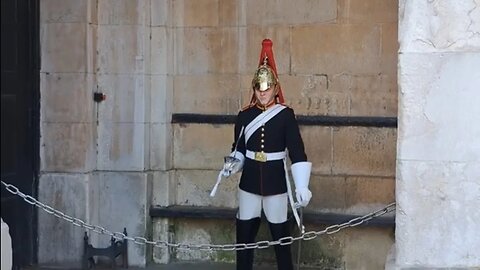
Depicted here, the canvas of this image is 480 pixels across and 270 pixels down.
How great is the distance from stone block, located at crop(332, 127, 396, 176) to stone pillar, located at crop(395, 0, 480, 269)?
2656 millimetres

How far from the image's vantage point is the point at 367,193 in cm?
831

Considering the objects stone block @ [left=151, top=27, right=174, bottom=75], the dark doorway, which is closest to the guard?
stone block @ [left=151, top=27, right=174, bottom=75]

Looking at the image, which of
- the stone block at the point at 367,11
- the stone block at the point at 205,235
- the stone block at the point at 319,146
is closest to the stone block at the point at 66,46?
the stone block at the point at 205,235

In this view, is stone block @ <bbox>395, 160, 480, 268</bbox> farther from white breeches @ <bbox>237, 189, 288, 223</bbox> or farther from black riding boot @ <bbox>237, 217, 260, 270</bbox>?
black riding boot @ <bbox>237, 217, 260, 270</bbox>

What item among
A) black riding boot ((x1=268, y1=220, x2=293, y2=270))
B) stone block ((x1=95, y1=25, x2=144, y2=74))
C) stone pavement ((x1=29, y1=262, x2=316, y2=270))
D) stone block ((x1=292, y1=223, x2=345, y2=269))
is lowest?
stone pavement ((x1=29, y1=262, x2=316, y2=270))

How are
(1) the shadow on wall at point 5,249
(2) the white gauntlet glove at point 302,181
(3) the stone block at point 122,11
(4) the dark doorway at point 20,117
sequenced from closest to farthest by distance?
(1) the shadow on wall at point 5,249
(2) the white gauntlet glove at point 302,181
(4) the dark doorway at point 20,117
(3) the stone block at point 122,11

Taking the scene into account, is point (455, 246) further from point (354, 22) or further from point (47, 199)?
point (47, 199)

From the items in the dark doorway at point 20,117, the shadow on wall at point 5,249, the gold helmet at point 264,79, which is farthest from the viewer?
the dark doorway at point 20,117

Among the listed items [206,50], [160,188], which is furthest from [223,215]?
[206,50]

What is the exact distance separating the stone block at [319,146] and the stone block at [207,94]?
2.17ft

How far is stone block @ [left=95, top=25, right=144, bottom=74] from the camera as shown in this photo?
834 centimetres

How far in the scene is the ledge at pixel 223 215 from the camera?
808cm

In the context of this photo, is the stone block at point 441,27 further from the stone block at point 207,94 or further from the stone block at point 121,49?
the stone block at point 121,49

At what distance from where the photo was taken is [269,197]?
7.30 meters
